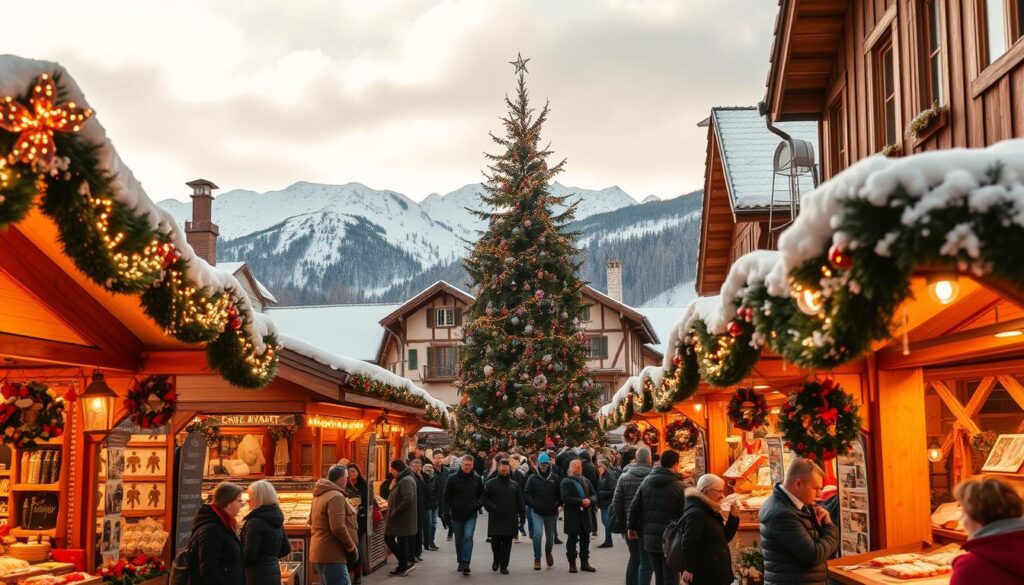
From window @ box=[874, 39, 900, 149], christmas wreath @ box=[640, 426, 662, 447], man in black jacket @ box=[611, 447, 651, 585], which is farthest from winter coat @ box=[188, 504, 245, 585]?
christmas wreath @ box=[640, 426, 662, 447]

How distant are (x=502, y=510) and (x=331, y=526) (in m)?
5.81

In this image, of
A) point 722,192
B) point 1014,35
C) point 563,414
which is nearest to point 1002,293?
point 1014,35

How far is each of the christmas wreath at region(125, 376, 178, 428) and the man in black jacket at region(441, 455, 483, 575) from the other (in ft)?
25.7

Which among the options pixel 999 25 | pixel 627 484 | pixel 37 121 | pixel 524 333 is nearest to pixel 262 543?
pixel 37 121

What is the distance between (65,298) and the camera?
26.0 ft

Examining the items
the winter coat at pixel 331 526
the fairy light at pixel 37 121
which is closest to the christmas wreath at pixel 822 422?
the winter coat at pixel 331 526

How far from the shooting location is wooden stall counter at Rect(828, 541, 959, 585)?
25.7ft

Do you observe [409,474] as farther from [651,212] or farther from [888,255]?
[651,212]

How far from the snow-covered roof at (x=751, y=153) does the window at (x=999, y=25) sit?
7764mm

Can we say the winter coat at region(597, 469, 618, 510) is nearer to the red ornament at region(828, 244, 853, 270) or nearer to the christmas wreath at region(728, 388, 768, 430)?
the christmas wreath at region(728, 388, 768, 430)

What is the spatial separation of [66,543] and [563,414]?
21.9 meters

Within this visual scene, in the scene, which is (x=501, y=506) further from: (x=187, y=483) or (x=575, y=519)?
(x=187, y=483)

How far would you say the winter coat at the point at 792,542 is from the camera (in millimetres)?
7859

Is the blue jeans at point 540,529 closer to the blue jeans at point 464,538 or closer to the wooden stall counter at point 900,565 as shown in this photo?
the blue jeans at point 464,538
